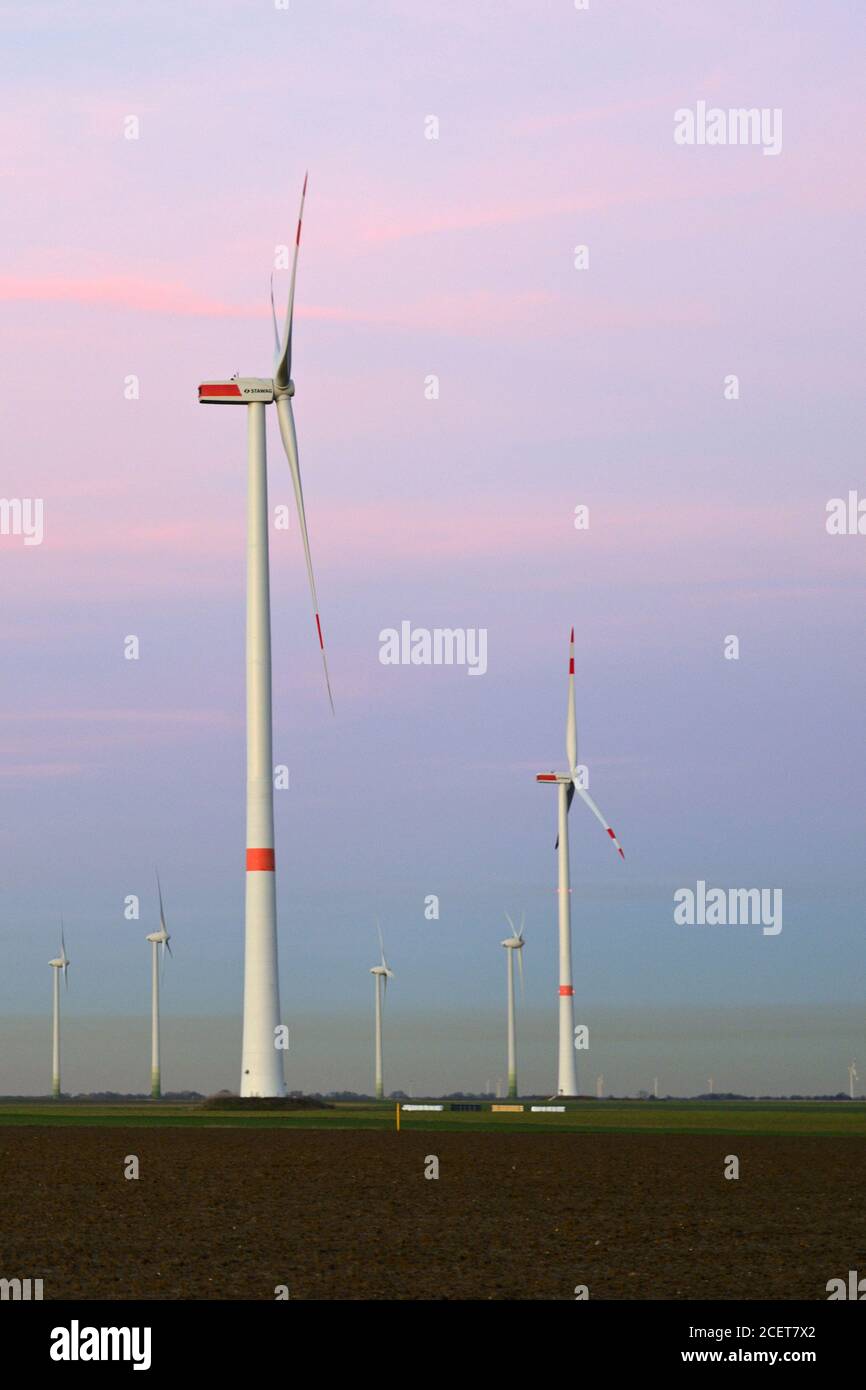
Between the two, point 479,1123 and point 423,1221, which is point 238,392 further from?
point 423,1221

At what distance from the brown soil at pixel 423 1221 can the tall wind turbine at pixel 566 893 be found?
68.7 metres

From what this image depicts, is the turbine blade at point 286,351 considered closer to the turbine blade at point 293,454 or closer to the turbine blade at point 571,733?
the turbine blade at point 293,454

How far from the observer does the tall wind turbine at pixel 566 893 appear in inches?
5502

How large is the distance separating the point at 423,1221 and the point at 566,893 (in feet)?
317

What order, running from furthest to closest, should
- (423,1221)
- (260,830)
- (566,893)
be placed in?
(566,893) → (260,830) → (423,1221)

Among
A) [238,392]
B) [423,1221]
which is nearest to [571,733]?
[238,392]

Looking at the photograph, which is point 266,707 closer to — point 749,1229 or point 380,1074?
point 749,1229

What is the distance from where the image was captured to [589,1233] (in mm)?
41625

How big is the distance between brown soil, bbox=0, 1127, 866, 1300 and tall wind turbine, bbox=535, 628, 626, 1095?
68691 mm

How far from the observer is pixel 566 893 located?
13988 cm

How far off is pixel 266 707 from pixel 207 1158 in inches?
1492

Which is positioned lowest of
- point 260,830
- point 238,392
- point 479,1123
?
point 479,1123

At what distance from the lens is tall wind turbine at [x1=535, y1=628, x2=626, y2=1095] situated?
13975 centimetres

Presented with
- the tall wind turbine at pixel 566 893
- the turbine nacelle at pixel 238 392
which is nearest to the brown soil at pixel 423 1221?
the turbine nacelle at pixel 238 392
